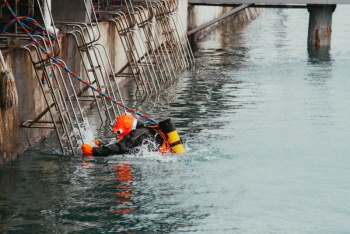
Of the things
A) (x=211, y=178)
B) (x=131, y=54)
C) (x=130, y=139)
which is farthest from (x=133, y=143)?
(x=131, y=54)

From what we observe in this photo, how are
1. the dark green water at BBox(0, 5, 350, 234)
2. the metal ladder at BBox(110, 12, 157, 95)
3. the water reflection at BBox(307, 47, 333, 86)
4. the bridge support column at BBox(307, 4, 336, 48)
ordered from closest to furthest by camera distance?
the dark green water at BBox(0, 5, 350, 234), the metal ladder at BBox(110, 12, 157, 95), the water reflection at BBox(307, 47, 333, 86), the bridge support column at BBox(307, 4, 336, 48)

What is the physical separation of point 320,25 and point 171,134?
84.6 feet

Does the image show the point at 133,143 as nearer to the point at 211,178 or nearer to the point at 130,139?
the point at 130,139

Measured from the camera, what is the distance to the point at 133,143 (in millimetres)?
17328

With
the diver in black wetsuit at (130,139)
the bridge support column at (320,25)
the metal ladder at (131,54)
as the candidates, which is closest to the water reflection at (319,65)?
the bridge support column at (320,25)

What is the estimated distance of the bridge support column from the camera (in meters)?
41.6

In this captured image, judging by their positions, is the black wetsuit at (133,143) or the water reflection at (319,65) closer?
the black wetsuit at (133,143)

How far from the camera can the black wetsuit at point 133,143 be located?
56.7 ft

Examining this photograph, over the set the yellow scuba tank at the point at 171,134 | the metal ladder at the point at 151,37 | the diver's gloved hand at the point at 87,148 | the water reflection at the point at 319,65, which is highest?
the yellow scuba tank at the point at 171,134

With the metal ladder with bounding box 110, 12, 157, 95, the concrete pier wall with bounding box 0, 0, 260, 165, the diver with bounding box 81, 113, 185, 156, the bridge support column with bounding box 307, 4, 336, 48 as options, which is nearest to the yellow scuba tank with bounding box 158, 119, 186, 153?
the diver with bounding box 81, 113, 185, 156

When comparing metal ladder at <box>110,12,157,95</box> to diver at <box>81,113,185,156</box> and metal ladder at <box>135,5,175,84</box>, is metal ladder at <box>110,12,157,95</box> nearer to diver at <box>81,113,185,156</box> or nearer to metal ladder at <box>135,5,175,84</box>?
metal ladder at <box>135,5,175,84</box>

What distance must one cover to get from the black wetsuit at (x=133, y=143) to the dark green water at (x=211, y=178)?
0.16 m

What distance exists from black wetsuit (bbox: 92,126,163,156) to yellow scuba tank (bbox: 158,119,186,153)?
228mm

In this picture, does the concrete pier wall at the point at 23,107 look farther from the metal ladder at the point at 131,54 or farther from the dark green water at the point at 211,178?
the metal ladder at the point at 131,54
